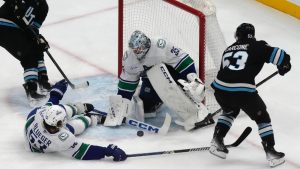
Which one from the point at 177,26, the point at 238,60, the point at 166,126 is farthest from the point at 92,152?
the point at 177,26

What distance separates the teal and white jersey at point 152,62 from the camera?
4.73 metres

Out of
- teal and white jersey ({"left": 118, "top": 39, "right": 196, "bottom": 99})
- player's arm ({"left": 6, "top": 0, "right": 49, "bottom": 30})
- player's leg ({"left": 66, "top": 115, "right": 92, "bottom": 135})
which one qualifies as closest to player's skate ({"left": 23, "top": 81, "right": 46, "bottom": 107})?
player's arm ({"left": 6, "top": 0, "right": 49, "bottom": 30})

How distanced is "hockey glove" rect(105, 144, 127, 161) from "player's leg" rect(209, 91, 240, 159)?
48cm

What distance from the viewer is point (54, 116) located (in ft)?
13.7

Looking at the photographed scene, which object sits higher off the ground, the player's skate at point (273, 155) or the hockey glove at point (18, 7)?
the hockey glove at point (18, 7)

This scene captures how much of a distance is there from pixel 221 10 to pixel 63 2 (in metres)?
1.41

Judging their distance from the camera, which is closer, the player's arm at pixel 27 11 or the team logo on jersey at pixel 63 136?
the team logo on jersey at pixel 63 136

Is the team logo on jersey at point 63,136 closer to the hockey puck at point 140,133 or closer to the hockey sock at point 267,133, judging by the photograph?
the hockey puck at point 140,133

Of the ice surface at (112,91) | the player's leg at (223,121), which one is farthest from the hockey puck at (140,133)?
the player's leg at (223,121)

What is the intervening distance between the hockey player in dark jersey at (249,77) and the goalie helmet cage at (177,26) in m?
0.71

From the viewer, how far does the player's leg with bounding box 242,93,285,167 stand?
13.9 feet

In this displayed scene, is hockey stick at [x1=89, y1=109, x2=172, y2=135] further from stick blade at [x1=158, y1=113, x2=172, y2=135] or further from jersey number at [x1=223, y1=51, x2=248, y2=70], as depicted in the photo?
jersey number at [x1=223, y1=51, x2=248, y2=70]

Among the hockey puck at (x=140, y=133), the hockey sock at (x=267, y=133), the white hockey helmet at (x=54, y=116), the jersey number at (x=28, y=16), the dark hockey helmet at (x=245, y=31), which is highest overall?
the dark hockey helmet at (x=245, y=31)

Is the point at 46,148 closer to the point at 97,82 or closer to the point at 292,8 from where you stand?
the point at 97,82
